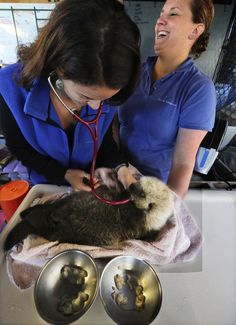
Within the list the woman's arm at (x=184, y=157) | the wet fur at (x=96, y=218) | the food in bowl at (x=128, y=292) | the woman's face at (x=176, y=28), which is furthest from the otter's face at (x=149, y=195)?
the woman's face at (x=176, y=28)

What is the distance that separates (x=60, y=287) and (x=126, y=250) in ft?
A: 0.75

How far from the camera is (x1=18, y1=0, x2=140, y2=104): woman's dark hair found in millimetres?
522

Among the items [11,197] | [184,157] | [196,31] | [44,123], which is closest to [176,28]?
[196,31]

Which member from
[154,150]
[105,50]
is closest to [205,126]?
[154,150]

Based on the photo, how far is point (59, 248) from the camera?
0.73m

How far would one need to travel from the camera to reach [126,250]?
749 mm

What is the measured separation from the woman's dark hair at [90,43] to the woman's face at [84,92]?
2 cm

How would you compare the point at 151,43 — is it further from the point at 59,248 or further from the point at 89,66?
the point at 59,248

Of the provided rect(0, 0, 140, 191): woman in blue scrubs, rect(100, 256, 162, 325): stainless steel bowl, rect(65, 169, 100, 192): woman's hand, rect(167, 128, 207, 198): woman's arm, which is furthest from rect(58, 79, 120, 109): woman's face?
rect(100, 256, 162, 325): stainless steel bowl

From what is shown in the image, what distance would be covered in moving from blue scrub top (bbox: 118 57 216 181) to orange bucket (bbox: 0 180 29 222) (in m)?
0.51

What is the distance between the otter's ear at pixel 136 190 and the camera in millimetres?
849

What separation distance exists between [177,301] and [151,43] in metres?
1.68

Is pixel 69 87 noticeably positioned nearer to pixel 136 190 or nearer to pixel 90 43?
pixel 90 43

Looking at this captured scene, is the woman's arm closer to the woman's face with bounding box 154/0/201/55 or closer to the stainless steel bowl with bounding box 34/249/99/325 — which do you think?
the woman's face with bounding box 154/0/201/55
